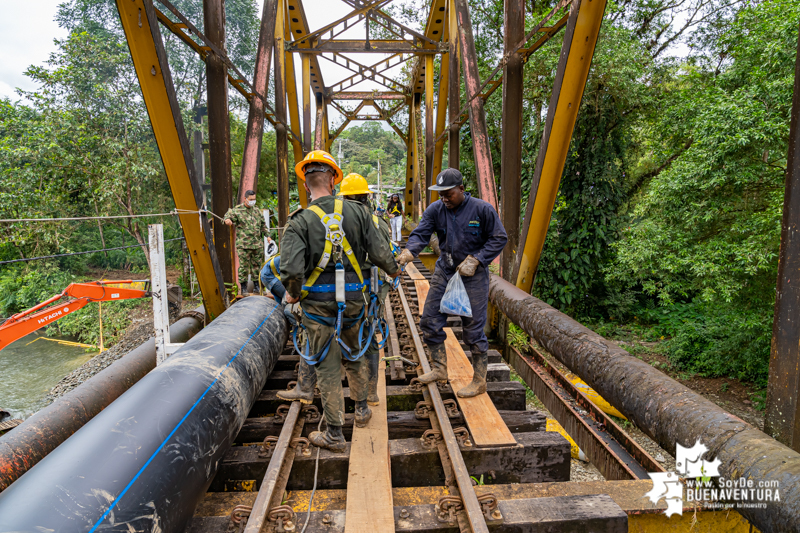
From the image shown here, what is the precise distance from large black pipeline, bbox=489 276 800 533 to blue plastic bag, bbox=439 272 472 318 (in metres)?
0.96

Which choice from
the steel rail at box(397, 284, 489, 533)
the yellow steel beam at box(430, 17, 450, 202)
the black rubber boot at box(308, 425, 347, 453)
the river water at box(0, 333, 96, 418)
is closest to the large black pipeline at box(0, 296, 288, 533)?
the black rubber boot at box(308, 425, 347, 453)

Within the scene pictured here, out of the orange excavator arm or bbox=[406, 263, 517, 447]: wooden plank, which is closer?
bbox=[406, 263, 517, 447]: wooden plank

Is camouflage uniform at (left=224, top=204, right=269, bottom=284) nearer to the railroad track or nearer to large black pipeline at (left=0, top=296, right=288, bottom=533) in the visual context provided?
the railroad track

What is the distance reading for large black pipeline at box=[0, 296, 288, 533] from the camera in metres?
1.90

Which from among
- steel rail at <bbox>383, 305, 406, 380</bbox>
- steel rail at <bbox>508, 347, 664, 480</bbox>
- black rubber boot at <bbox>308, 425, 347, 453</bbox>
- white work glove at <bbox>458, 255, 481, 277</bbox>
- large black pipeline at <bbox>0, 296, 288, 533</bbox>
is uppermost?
white work glove at <bbox>458, 255, 481, 277</bbox>

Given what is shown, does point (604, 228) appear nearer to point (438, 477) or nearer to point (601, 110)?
point (601, 110)

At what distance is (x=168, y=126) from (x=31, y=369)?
1963 cm

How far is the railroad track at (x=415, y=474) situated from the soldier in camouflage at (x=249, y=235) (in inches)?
128

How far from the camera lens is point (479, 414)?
353 centimetres

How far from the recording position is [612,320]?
53.8 ft

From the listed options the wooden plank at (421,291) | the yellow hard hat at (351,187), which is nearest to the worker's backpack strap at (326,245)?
the yellow hard hat at (351,187)

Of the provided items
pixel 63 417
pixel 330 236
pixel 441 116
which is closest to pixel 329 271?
pixel 330 236

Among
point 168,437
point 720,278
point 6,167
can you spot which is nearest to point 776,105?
point 720,278

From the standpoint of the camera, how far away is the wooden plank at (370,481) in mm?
2395
